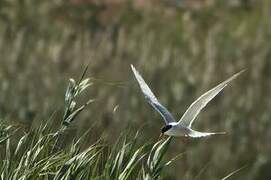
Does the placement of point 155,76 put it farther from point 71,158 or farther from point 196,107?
point 196,107

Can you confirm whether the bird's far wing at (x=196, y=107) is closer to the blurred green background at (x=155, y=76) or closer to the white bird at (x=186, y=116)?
the white bird at (x=186, y=116)

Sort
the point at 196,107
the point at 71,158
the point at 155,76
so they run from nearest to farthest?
1. the point at 196,107
2. the point at 71,158
3. the point at 155,76

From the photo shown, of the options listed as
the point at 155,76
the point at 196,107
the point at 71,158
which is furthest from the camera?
the point at 155,76

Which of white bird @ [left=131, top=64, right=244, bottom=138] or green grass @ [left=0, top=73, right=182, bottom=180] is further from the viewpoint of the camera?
green grass @ [left=0, top=73, right=182, bottom=180]

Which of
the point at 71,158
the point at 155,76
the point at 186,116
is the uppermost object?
the point at 186,116

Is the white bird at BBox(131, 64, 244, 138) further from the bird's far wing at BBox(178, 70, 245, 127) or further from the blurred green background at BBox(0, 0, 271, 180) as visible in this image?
the blurred green background at BBox(0, 0, 271, 180)

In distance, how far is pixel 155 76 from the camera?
905 centimetres

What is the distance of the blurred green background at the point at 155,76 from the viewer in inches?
318

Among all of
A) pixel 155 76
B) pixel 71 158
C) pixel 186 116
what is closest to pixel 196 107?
pixel 186 116

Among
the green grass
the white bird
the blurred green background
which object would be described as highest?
the white bird

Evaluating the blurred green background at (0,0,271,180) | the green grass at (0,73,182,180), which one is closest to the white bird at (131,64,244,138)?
the green grass at (0,73,182,180)

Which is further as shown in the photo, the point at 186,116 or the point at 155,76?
the point at 155,76

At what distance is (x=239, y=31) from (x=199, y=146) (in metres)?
3.22

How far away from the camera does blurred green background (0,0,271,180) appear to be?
318 inches
